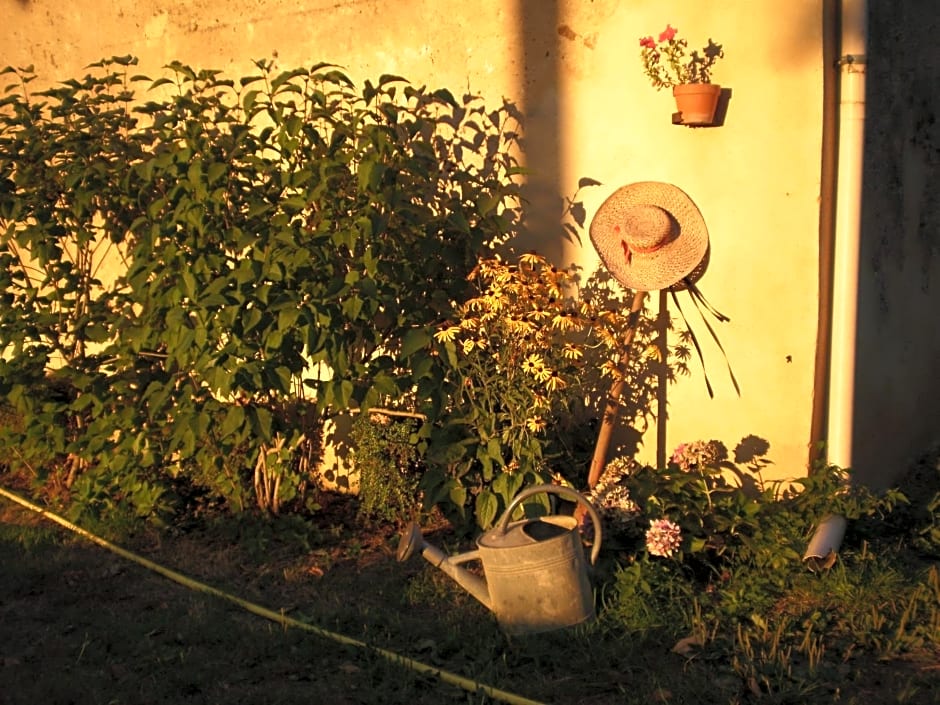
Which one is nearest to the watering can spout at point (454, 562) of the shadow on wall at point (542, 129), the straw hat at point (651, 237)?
the straw hat at point (651, 237)

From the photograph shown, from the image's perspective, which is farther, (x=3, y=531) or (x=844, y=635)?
(x=3, y=531)

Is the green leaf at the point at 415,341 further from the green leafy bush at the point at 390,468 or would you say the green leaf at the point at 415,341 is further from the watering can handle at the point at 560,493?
the watering can handle at the point at 560,493

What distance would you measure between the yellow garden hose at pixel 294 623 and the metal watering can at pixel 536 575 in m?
0.42

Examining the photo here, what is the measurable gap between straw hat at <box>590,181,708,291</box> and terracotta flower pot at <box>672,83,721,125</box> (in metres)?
0.34

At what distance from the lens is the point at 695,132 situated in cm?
509

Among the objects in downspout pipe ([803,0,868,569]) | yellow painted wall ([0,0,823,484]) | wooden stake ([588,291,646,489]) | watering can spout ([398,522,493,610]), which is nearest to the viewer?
watering can spout ([398,522,493,610])

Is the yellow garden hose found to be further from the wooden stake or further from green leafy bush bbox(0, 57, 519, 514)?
the wooden stake

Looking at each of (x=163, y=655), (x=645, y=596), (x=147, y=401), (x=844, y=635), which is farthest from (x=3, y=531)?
(x=844, y=635)

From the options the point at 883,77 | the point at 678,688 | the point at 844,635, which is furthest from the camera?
the point at 883,77

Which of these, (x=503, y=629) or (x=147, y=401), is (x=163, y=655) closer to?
(x=503, y=629)

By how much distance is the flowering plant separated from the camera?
4977 millimetres

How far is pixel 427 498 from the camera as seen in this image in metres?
5.04

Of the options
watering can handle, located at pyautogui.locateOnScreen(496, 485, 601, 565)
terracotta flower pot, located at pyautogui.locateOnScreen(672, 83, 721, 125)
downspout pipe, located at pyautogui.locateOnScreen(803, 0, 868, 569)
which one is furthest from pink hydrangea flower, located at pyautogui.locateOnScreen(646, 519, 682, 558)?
terracotta flower pot, located at pyautogui.locateOnScreen(672, 83, 721, 125)

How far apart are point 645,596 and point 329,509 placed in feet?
7.01
